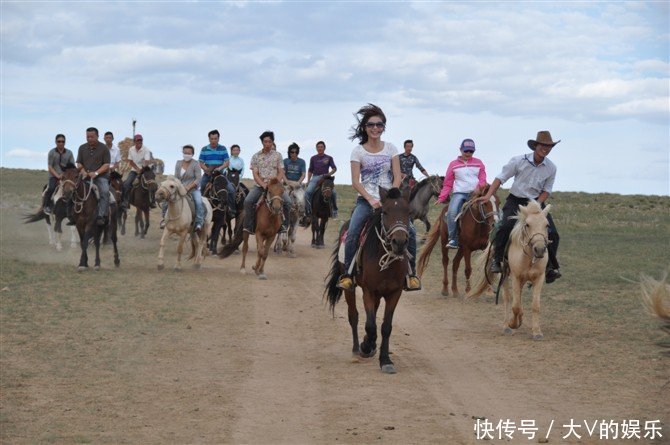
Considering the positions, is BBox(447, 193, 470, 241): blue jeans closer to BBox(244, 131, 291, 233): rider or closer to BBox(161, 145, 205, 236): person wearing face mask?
BBox(244, 131, 291, 233): rider

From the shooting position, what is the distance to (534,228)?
41.5 ft

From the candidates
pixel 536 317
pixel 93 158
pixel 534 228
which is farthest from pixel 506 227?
pixel 93 158

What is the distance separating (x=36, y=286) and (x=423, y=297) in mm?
7168

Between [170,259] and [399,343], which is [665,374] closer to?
[399,343]

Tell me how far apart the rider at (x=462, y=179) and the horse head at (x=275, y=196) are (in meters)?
3.77

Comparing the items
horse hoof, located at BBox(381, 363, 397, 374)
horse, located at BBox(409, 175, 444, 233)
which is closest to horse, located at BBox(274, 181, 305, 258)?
horse, located at BBox(409, 175, 444, 233)

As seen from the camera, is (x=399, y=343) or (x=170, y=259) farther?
(x=170, y=259)

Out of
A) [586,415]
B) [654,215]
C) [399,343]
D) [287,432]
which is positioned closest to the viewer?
[287,432]

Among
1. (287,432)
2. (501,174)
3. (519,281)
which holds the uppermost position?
(501,174)

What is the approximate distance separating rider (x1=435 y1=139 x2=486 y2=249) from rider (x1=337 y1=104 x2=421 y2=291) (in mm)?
6344

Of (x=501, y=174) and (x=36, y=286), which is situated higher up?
(x=501, y=174)

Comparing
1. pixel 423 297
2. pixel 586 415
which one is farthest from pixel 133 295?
pixel 586 415

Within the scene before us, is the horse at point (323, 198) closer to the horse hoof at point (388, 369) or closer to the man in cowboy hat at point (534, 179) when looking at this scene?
the man in cowboy hat at point (534, 179)

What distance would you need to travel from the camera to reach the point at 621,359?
461 inches
